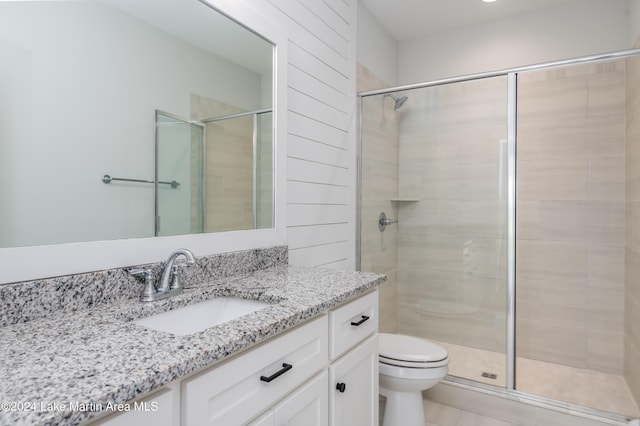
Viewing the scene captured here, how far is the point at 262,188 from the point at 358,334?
0.75 metres

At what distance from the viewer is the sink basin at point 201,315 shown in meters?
1.05

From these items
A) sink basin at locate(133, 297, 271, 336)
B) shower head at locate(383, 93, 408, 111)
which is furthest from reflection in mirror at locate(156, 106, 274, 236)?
shower head at locate(383, 93, 408, 111)

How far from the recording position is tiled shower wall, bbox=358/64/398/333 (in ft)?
8.50

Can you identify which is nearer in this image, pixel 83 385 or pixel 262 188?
pixel 83 385

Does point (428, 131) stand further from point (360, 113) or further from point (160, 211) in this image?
point (160, 211)

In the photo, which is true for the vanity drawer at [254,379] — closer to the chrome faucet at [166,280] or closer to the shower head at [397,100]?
the chrome faucet at [166,280]

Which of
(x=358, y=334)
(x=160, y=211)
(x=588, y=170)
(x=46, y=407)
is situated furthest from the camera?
(x=588, y=170)

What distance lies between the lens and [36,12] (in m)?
0.96

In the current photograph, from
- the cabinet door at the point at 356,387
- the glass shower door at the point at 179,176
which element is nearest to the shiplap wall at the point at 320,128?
the glass shower door at the point at 179,176

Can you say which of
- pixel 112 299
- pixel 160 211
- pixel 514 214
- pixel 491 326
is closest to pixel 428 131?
pixel 514 214

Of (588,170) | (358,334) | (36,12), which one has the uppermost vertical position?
(36,12)

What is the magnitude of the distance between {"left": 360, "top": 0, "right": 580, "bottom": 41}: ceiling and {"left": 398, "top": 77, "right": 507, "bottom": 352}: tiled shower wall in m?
0.69

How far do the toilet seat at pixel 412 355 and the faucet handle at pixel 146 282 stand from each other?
1.15 m

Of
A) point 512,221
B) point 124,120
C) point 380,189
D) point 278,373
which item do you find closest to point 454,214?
point 512,221
